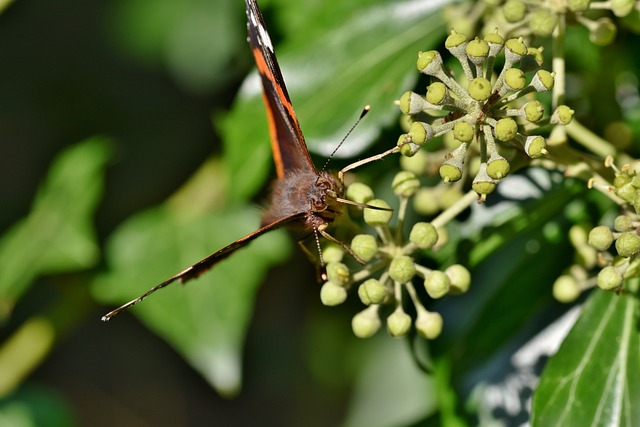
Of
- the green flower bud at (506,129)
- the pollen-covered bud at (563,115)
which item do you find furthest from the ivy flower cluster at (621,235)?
the green flower bud at (506,129)

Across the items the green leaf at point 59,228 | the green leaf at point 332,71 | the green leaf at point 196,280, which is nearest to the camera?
the green leaf at point 332,71

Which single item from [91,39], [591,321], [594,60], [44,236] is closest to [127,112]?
[91,39]

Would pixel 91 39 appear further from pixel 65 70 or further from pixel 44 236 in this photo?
pixel 44 236

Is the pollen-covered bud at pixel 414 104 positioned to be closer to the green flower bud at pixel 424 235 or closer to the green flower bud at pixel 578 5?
the green flower bud at pixel 424 235

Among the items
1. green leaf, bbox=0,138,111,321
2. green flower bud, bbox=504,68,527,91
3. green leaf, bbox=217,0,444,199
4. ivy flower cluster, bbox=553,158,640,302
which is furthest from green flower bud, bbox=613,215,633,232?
green leaf, bbox=0,138,111,321

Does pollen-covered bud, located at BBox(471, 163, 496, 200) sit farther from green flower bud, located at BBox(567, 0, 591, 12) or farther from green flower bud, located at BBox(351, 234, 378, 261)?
green flower bud, located at BBox(567, 0, 591, 12)

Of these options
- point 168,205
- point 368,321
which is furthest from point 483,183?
point 168,205

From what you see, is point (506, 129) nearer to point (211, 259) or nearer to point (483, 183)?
point (483, 183)
